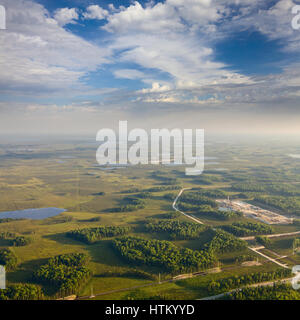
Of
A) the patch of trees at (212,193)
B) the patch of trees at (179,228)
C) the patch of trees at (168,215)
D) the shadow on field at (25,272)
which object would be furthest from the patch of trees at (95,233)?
the patch of trees at (212,193)

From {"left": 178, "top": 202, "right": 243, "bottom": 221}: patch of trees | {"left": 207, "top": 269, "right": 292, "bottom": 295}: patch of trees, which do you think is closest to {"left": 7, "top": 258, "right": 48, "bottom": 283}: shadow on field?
{"left": 207, "top": 269, "right": 292, "bottom": 295}: patch of trees

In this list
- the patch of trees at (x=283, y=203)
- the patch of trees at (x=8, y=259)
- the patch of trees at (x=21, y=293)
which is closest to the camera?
the patch of trees at (x=21, y=293)

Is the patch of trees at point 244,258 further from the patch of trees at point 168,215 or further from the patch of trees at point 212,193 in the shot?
the patch of trees at point 212,193

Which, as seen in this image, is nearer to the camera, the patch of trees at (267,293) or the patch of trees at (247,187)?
the patch of trees at (267,293)

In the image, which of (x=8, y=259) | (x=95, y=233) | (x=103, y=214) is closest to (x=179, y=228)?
(x=95, y=233)
